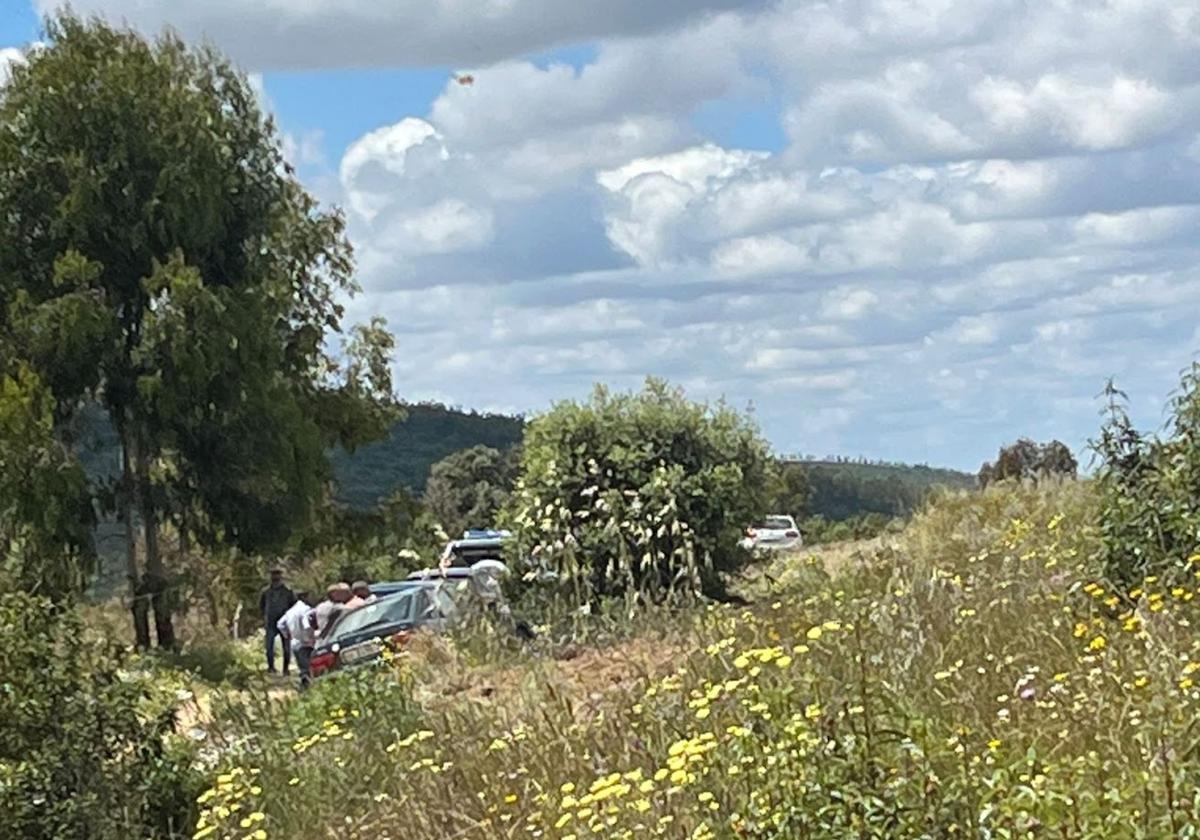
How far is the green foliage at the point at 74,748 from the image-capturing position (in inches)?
350

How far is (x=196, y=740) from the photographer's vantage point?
10508 millimetres

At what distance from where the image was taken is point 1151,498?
9195mm

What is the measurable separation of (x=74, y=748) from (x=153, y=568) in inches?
903

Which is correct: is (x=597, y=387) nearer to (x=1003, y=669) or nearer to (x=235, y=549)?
(x=1003, y=669)

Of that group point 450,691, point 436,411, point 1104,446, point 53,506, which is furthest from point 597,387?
point 436,411

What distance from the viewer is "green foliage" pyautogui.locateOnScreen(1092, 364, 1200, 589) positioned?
8.74 m

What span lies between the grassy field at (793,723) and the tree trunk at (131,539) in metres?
19.3

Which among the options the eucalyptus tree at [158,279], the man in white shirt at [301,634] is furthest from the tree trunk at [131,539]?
the man in white shirt at [301,634]

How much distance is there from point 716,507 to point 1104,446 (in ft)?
22.9

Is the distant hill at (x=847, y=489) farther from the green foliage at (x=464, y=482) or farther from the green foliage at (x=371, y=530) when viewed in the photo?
the green foliage at (x=371, y=530)

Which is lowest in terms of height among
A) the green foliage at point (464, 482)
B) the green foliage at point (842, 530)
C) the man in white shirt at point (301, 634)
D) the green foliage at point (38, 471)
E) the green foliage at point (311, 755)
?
the green foliage at point (311, 755)

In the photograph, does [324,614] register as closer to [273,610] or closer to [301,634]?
[301,634]

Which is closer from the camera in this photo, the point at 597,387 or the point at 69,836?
the point at 69,836

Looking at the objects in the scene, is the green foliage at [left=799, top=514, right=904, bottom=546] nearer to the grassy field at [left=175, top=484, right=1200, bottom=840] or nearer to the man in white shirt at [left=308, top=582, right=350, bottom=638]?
the man in white shirt at [left=308, top=582, right=350, bottom=638]
